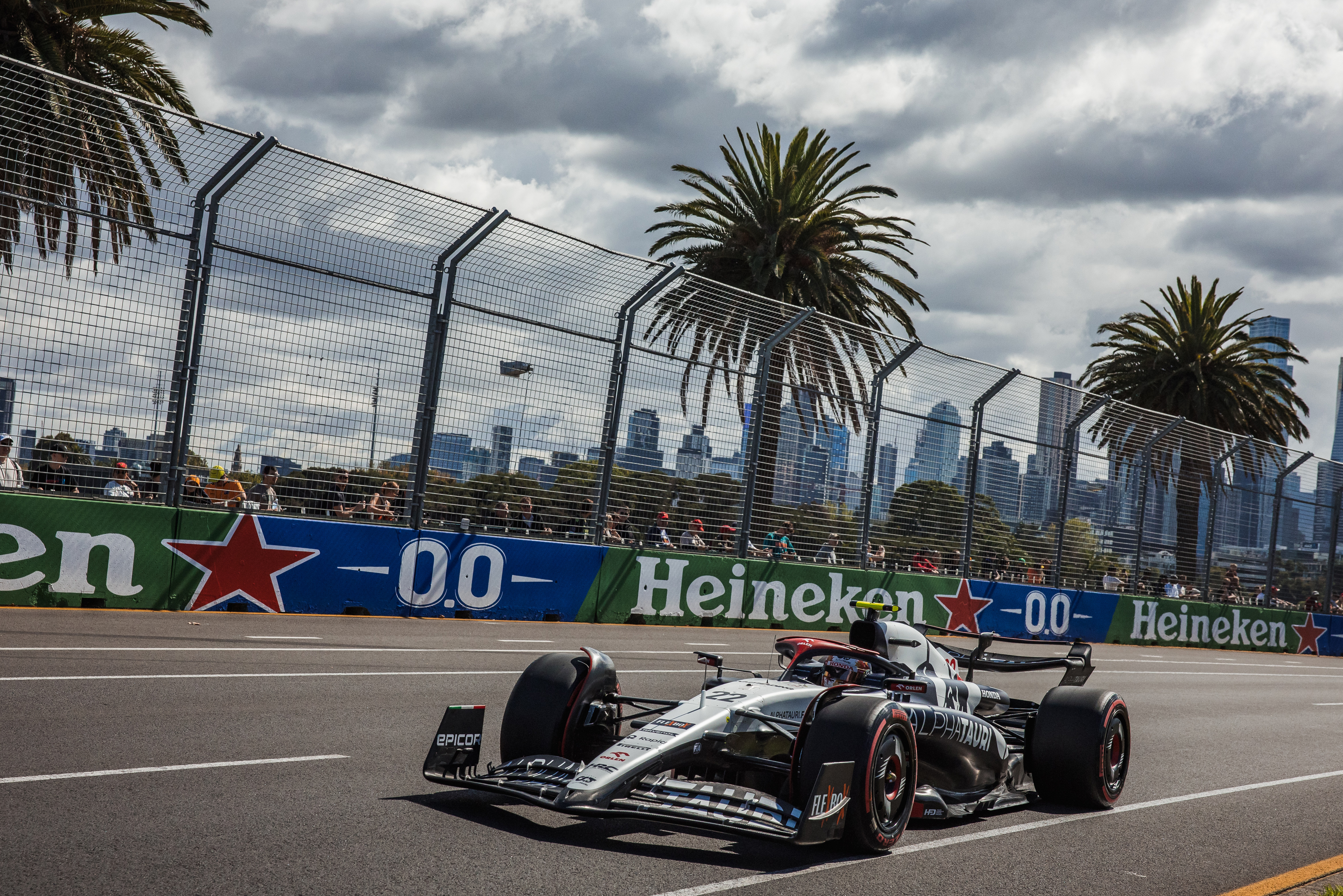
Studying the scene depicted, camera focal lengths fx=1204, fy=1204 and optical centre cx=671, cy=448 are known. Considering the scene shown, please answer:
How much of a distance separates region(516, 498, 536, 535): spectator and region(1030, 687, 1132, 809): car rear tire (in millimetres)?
8709

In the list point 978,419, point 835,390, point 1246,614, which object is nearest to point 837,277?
point 978,419

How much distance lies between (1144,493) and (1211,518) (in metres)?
3.36

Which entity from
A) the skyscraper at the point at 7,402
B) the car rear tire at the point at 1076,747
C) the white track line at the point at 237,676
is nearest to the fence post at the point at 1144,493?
the white track line at the point at 237,676

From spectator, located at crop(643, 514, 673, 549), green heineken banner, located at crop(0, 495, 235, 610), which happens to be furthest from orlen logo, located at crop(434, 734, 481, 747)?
spectator, located at crop(643, 514, 673, 549)

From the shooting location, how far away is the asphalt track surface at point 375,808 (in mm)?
4402

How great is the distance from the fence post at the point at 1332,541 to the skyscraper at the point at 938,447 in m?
16.2

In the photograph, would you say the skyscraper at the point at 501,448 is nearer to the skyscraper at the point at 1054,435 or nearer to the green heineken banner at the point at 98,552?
the green heineken banner at the point at 98,552

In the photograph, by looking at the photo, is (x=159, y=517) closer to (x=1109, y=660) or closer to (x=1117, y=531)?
(x=1109, y=660)

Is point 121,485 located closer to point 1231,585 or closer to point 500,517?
point 500,517

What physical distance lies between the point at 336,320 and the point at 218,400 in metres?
1.52

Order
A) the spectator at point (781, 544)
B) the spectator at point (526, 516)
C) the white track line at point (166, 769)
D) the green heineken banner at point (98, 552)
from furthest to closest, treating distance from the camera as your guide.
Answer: the spectator at point (781, 544) → the spectator at point (526, 516) → the green heineken banner at point (98, 552) → the white track line at point (166, 769)

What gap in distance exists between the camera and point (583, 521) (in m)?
15.6

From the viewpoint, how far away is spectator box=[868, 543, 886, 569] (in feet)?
63.2

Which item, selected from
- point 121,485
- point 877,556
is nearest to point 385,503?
point 121,485
